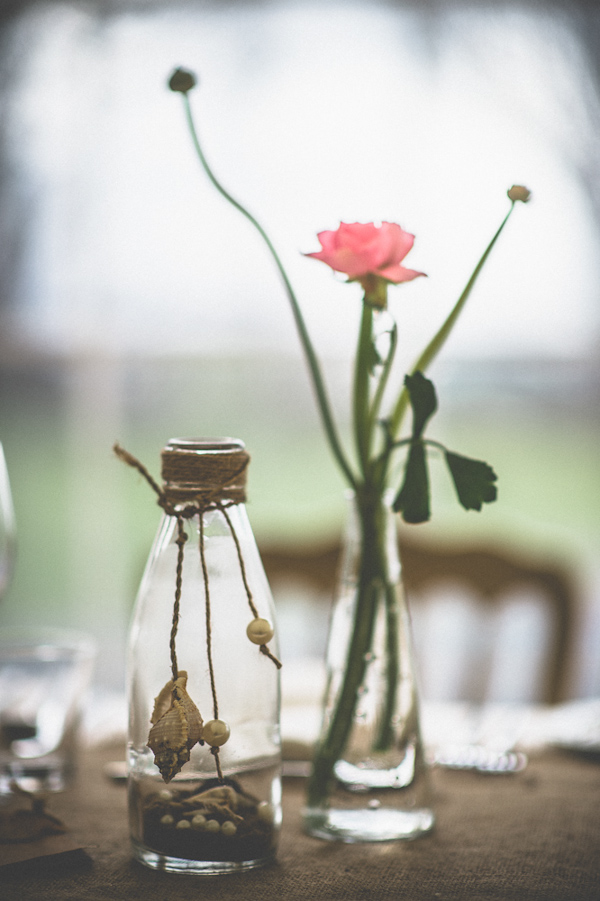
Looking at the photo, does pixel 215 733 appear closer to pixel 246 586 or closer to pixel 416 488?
pixel 246 586

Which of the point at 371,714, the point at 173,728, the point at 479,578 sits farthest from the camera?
the point at 479,578

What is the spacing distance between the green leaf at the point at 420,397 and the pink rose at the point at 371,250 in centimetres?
6

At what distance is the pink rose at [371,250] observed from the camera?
561 millimetres

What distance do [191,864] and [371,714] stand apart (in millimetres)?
147

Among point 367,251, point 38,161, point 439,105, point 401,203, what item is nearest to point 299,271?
point 401,203

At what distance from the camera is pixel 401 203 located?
8.02 feet

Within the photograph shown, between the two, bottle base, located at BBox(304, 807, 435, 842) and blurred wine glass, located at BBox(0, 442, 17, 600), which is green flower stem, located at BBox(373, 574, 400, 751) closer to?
bottle base, located at BBox(304, 807, 435, 842)

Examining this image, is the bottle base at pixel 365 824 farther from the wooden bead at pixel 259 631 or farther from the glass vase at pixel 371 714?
the wooden bead at pixel 259 631

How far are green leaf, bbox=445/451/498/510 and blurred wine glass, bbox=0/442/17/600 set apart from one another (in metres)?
0.33

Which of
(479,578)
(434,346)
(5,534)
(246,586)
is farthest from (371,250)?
(479,578)

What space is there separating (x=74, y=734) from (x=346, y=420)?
245 cm

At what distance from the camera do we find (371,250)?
22.1 inches

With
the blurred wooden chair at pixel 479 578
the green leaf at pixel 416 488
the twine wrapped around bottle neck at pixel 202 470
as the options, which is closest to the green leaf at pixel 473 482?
the green leaf at pixel 416 488

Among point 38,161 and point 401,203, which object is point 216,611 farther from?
point 38,161
